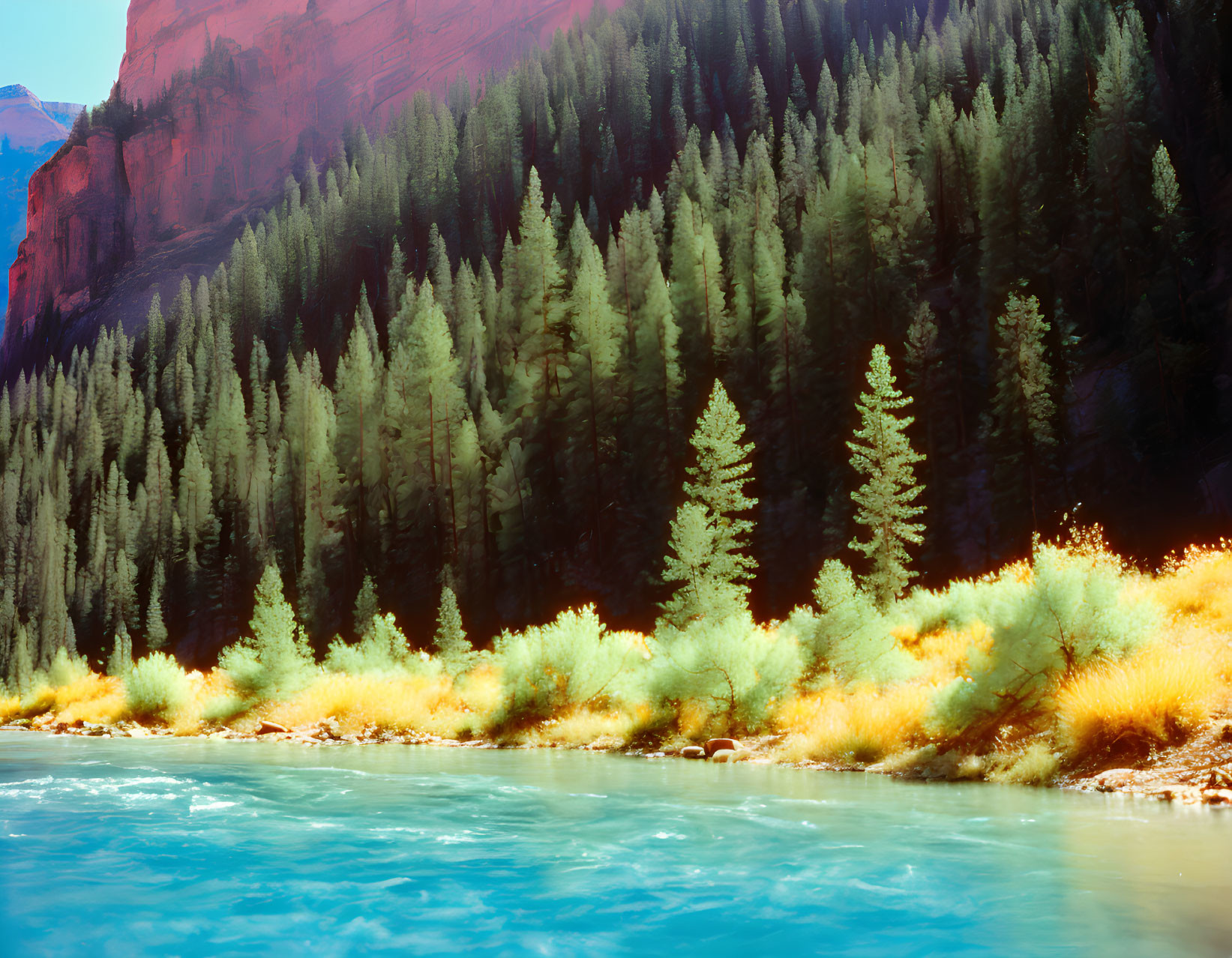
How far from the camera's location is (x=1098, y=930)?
6727 mm

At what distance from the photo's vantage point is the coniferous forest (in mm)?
41594

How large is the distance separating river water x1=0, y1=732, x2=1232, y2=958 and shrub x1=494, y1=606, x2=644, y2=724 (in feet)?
Answer: 29.2

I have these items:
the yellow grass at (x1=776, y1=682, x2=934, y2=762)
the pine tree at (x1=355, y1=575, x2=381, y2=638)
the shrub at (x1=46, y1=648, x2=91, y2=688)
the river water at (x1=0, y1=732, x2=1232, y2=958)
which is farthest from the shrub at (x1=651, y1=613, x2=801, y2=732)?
the shrub at (x1=46, y1=648, x2=91, y2=688)

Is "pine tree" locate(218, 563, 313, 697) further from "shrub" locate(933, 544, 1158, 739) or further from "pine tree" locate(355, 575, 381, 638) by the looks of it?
"shrub" locate(933, 544, 1158, 739)

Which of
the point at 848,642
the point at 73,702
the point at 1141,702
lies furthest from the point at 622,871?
the point at 73,702

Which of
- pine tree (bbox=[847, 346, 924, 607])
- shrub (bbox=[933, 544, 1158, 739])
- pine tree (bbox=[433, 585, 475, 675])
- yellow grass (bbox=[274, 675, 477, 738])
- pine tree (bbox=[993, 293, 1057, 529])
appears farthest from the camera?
pine tree (bbox=[993, 293, 1057, 529])

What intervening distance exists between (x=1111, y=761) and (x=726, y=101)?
112 m

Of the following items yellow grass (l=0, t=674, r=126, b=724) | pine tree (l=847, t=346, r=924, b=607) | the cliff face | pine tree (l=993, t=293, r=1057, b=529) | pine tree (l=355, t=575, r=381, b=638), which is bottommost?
yellow grass (l=0, t=674, r=126, b=724)

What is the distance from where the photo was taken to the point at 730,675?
20297 millimetres

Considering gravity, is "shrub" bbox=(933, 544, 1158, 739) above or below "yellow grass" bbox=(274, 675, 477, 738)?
above

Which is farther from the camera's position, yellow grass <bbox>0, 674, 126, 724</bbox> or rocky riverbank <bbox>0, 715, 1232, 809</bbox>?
yellow grass <bbox>0, 674, 126, 724</bbox>

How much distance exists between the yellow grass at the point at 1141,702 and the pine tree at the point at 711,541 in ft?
49.6

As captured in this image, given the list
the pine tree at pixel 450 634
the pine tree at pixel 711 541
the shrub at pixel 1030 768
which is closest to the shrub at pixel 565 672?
the pine tree at pixel 711 541

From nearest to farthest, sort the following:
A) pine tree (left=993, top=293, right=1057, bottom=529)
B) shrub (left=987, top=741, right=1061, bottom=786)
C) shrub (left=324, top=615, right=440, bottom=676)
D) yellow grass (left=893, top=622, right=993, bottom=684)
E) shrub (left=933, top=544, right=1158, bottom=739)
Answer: shrub (left=987, top=741, right=1061, bottom=786)
shrub (left=933, top=544, right=1158, bottom=739)
yellow grass (left=893, top=622, right=993, bottom=684)
shrub (left=324, top=615, right=440, bottom=676)
pine tree (left=993, top=293, right=1057, bottom=529)
